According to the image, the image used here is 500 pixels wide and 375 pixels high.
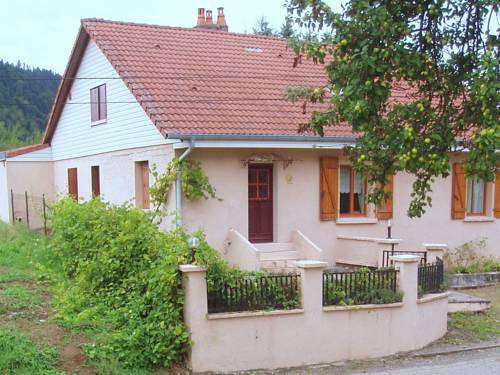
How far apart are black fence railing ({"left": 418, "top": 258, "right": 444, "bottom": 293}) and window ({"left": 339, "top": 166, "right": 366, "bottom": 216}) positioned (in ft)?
12.8

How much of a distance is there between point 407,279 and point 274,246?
411 cm

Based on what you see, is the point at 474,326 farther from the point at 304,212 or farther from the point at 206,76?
the point at 206,76

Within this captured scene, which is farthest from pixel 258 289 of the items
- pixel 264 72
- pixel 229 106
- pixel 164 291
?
pixel 264 72

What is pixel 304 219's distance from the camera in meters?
12.6

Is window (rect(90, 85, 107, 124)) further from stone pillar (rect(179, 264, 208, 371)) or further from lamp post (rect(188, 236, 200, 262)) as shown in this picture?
stone pillar (rect(179, 264, 208, 371))

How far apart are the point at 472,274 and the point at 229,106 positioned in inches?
279

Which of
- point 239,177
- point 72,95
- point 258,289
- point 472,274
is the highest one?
point 72,95

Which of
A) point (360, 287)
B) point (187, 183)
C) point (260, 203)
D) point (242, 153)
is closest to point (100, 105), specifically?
point (242, 153)

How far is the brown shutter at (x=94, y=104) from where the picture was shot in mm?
15930

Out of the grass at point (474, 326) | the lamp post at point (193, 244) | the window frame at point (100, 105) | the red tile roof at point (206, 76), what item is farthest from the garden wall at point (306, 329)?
the window frame at point (100, 105)

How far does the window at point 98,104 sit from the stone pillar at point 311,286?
9535 mm

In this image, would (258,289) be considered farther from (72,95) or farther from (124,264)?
(72,95)

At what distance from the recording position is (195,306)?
737 cm

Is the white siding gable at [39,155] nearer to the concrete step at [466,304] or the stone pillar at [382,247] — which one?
the stone pillar at [382,247]
